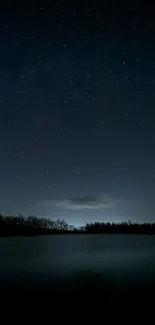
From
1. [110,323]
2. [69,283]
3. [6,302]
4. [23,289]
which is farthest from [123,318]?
[69,283]

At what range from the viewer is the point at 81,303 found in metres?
21.8

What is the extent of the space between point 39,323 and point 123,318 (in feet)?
13.7

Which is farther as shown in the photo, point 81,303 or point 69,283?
point 69,283

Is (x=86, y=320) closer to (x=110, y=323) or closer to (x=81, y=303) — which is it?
(x=110, y=323)

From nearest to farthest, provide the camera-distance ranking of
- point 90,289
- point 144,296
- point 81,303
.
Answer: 1. point 81,303
2. point 144,296
3. point 90,289

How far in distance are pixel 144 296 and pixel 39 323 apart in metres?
9.78

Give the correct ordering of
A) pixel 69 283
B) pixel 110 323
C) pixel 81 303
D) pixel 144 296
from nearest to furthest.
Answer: pixel 110 323
pixel 81 303
pixel 144 296
pixel 69 283

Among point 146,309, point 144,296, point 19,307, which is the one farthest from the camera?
point 144,296

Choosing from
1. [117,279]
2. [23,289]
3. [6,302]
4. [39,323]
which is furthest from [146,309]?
[117,279]

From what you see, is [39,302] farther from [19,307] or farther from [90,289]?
[90,289]

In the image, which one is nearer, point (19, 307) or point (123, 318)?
point (123, 318)

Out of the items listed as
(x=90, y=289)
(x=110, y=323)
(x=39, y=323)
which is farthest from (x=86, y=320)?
(x=90, y=289)

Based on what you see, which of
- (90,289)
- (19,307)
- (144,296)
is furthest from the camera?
(90,289)

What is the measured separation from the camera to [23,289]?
2873 cm
